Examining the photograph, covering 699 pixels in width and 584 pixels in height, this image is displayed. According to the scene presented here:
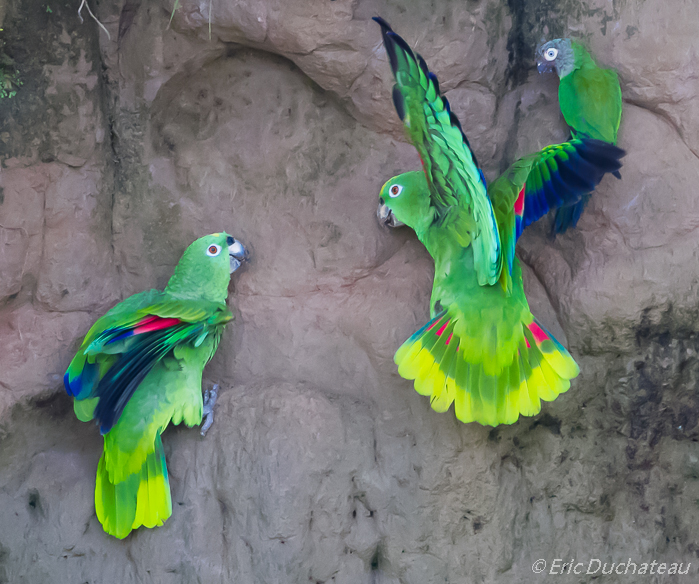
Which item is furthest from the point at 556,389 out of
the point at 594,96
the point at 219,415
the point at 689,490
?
the point at 219,415

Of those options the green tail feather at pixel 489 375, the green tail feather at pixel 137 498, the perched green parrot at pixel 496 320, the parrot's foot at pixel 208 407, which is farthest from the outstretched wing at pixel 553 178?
the green tail feather at pixel 137 498

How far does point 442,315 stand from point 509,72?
1.22 m

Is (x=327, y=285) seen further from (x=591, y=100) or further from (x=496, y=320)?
(x=591, y=100)

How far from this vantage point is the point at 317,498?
2580mm

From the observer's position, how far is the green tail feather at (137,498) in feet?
8.22

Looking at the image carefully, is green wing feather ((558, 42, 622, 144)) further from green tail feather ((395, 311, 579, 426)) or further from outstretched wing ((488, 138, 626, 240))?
green tail feather ((395, 311, 579, 426))

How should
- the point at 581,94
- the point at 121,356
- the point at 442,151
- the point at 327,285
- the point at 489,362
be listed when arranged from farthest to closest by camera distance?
1. the point at 327,285
2. the point at 581,94
3. the point at 121,356
4. the point at 489,362
5. the point at 442,151

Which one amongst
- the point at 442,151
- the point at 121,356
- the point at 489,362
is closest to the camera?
the point at 442,151

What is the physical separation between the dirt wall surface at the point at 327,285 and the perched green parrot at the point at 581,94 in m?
0.10

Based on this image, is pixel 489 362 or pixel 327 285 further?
pixel 327 285

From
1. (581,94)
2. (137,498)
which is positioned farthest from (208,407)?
(581,94)

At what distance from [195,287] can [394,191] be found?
0.93m

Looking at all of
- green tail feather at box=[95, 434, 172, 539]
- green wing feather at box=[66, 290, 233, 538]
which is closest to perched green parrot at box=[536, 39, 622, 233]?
green wing feather at box=[66, 290, 233, 538]

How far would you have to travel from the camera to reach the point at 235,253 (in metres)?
2.81
